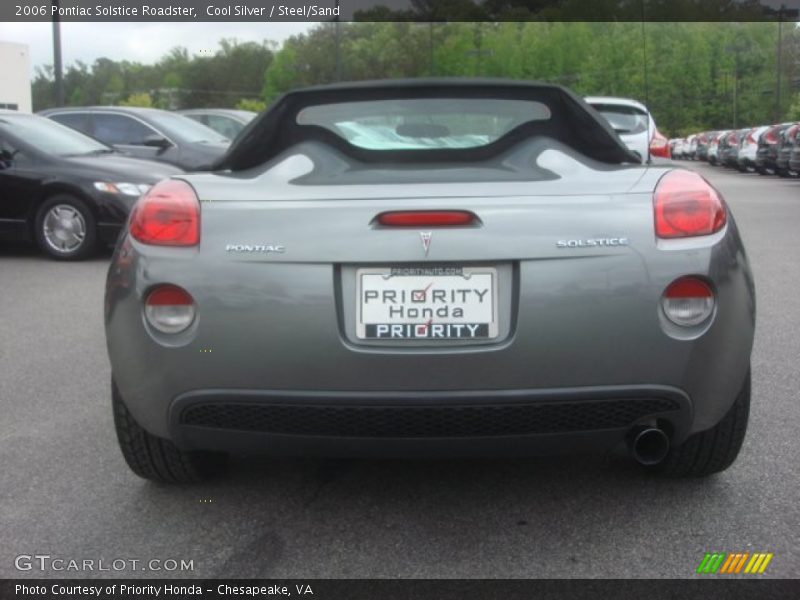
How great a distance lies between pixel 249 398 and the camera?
279 centimetres

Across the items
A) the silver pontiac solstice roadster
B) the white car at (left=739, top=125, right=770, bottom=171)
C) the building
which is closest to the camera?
the silver pontiac solstice roadster

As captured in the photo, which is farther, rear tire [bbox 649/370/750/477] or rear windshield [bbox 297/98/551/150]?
rear windshield [bbox 297/98/551/150]

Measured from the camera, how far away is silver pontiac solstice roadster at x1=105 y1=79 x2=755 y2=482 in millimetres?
2729

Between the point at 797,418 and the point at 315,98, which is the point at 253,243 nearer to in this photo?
the point at 315,98

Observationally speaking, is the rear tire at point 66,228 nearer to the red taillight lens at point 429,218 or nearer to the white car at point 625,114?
the red taillight lens at point 429,218

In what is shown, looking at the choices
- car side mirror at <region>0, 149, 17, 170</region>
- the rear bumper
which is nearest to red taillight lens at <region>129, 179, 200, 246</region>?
the rear bumper

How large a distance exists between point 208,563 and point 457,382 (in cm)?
85

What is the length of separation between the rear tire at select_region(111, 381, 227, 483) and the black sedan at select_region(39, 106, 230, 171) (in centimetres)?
1045

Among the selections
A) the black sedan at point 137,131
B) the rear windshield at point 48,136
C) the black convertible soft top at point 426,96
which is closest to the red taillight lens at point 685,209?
the black convertible soft top at point 426,96

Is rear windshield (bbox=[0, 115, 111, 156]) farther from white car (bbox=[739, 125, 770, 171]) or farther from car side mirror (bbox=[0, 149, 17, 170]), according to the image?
A: white car (bbox=[739, 125, 770, 171])

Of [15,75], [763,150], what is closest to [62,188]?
[763,150]

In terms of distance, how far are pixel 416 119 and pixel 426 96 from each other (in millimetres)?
86

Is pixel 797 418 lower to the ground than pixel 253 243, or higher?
lower
